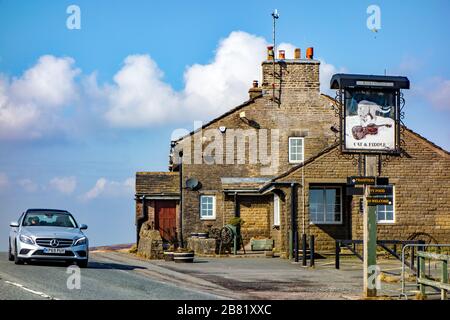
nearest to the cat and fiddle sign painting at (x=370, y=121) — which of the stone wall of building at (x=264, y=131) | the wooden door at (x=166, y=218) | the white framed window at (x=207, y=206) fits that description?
the stone wall of building at (x=264, y=131)

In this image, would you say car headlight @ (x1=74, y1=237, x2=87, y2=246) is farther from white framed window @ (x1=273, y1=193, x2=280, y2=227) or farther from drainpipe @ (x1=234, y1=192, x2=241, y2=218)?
drainpipe @ (x1=234, y1=192, x2=241, y2=218)

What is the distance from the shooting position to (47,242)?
2181 cm

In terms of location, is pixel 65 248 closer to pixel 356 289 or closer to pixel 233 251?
pixel 356 289

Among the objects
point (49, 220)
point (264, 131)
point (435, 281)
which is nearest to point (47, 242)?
point (49, 220)

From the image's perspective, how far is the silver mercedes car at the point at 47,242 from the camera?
21766mm

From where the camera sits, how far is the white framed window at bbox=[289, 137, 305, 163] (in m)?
42.2

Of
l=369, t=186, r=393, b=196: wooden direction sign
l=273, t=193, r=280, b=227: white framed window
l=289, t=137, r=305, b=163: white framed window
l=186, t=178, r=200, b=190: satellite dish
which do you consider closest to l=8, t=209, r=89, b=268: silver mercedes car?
l=369, t=186, r=393, b=196: wooden direction sign

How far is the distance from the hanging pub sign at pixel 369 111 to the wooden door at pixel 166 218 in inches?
908

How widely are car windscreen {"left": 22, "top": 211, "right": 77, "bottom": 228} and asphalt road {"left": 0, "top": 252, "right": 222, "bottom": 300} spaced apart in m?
1.55

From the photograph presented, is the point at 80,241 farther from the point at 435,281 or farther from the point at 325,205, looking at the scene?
the point at 325,205

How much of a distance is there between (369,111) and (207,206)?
73.9 ft

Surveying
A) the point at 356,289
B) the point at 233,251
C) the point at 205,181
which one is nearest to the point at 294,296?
the point at 356,289

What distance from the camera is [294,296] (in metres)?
18.0

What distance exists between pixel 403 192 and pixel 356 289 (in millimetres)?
14529
